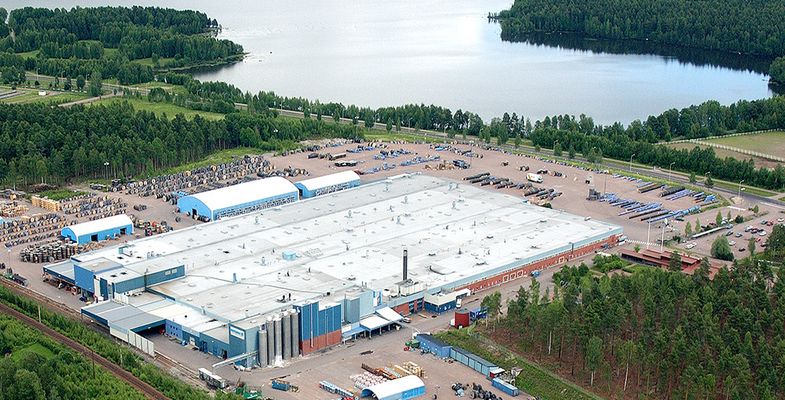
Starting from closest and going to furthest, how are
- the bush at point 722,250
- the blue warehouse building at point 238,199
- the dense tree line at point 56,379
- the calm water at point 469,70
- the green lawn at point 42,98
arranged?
the dense tree line at point 56,379 → the bush at point 722,250 → the blue warehouse building at point 238,199 → the green lawn at point 42,98 → the calm water at point 469,70

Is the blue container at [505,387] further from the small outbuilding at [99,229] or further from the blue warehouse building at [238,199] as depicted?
the small outbuilding at [99,229]

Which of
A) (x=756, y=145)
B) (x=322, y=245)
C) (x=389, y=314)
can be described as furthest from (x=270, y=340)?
(x=756, y=145)

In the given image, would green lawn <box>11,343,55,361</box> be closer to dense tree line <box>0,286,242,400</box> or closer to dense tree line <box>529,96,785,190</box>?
dense tree line <box>0,286,242,400</box>

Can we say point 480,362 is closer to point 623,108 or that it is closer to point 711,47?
point 623,108

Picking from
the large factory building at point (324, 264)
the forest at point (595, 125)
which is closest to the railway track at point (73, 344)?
the large factory building at point (324, 264)

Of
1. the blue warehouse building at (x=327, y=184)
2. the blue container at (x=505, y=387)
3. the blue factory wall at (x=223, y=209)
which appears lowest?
the blue container at (x=505, y=387)

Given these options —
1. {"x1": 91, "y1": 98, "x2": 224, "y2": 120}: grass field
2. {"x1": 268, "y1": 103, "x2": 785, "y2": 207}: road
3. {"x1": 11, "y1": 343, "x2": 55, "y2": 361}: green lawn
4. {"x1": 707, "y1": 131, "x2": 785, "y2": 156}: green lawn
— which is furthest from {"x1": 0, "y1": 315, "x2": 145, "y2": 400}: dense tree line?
{"x1": 707, "y1": 131, "x2": 785, "y2": 156}: green lawn

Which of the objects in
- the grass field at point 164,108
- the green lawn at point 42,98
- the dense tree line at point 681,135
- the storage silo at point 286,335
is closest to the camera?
the storage silo at point 286,335

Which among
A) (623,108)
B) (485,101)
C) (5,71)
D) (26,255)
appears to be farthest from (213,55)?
(26,255)
